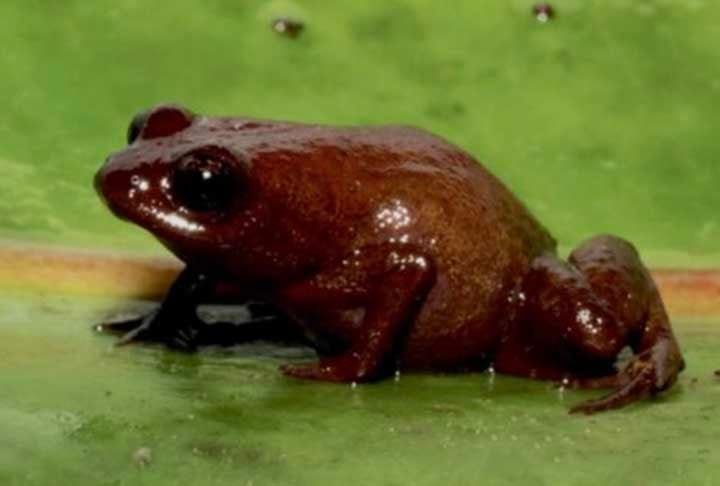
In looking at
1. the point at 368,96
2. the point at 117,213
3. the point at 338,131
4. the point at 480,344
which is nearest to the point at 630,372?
the point at 480,344

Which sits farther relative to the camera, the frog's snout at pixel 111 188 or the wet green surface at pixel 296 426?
the frog's snout at pixel 111 188

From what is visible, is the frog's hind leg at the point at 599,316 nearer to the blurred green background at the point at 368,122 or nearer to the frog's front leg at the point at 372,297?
the blurred green background at the point at 368,122

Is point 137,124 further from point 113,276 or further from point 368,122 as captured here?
point 368,122

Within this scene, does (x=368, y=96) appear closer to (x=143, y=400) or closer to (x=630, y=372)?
(x=630, y=372)

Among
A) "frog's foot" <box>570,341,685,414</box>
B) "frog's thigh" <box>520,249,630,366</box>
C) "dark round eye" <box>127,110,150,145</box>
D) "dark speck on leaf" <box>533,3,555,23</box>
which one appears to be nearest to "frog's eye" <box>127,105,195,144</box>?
"dark round eye" <box>127,110,150,145</box>

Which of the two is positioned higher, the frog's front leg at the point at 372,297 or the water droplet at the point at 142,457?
the frog's front leg at the point at 372,297

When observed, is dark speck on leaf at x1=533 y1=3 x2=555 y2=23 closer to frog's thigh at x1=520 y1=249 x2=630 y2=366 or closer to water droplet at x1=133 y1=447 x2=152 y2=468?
frog's thigh at x1=520 y1=249 x2=630 y2=366

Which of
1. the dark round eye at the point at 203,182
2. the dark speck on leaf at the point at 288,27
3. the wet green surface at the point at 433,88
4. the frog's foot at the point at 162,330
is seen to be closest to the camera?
the dark round eye at the point at 203,182

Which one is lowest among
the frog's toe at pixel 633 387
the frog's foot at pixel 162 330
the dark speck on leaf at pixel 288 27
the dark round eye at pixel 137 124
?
the frog's foot at pixel 162 330

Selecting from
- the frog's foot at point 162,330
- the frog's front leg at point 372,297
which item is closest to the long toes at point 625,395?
the frog's front leg at point 372,297
